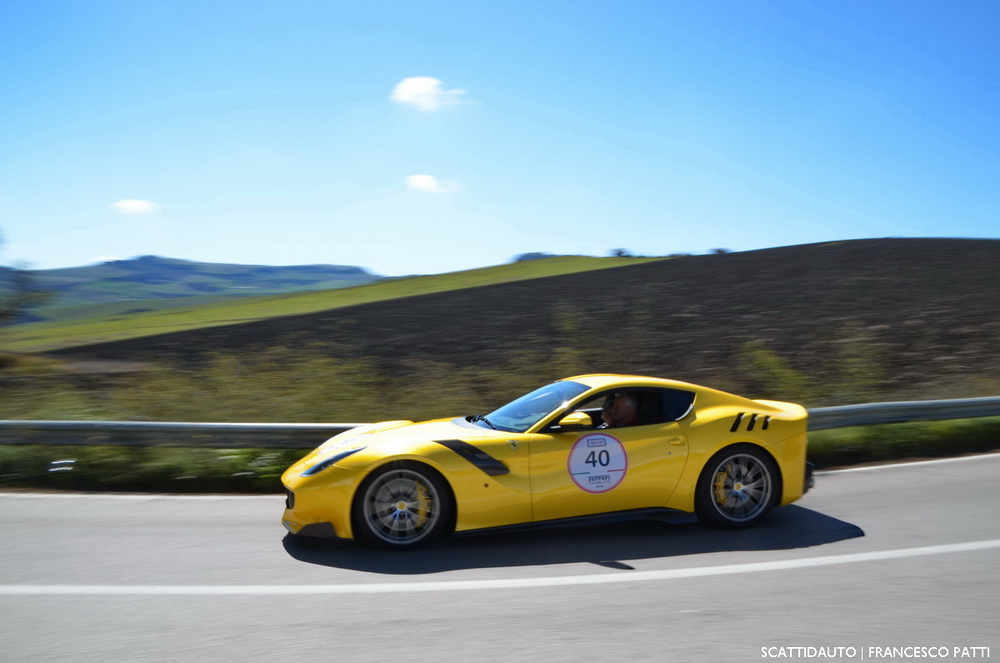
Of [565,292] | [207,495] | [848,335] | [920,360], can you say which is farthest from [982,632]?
[565,292]

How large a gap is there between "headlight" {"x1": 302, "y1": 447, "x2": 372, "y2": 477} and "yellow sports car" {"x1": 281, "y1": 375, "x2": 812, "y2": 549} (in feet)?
0.04

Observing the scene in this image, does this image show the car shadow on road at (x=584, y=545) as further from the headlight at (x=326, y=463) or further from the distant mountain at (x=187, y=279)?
the distant mountain at (x=187, y=279)

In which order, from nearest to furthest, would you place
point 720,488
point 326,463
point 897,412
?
point 326,463, point 720,488, point 897,412

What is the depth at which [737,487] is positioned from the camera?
6.13 m

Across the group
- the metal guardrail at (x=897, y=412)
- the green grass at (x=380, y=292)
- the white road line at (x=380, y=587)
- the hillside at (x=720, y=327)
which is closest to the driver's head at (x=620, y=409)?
the white road line at (x=380, y=587)

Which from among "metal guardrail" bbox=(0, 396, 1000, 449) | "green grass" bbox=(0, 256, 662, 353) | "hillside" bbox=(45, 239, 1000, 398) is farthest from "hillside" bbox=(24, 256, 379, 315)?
"metal guardrail" bbox=(0, 396, 1000, 449)

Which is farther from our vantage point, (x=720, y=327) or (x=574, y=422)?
(x=720, y=327)

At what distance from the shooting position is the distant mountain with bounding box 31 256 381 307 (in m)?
130

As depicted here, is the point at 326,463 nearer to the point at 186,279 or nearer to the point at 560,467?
the point at 560,467

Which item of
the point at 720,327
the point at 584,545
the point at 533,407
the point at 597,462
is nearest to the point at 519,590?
the point at 584,545

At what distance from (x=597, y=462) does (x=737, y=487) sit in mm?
1213

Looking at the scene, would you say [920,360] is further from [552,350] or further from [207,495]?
[207,495]

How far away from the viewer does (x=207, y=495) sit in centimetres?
759

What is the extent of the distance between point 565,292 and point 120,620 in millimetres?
26440
